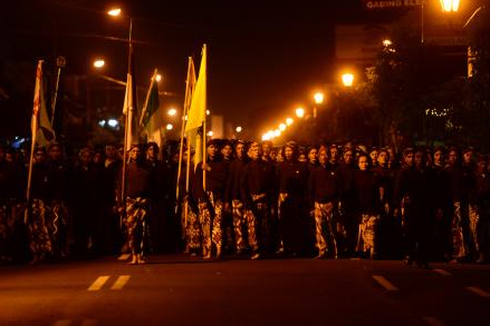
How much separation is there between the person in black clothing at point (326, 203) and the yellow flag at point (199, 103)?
2.46 m

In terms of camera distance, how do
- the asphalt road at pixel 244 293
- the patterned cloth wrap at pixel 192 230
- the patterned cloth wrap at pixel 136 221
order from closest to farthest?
the asphalt road at pixel 244 293 < the patterned cloth wrap at pixel 136 221 < the patterned cloth wrap at pixel 192 230

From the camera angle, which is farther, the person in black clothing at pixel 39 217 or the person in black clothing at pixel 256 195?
the person in black clothing at pixel 256 195

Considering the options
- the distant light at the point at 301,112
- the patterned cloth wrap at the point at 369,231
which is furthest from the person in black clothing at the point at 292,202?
the distant light at the point at 301,112

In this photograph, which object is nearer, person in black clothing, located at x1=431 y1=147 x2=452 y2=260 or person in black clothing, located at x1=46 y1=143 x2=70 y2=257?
person in black clothing, located at x1=431 y1=147 x2=452 y2=260

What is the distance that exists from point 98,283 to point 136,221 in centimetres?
257

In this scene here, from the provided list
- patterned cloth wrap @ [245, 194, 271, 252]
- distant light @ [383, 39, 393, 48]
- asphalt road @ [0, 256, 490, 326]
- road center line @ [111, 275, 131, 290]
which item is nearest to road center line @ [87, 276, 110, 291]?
asphalt road @ [0, 256, 490, 326]

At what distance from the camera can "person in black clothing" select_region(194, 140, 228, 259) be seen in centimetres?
1673

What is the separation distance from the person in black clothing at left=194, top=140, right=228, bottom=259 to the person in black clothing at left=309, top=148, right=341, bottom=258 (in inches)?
67.2

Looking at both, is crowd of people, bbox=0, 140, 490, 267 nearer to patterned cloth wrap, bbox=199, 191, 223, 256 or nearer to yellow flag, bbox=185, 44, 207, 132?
patterned cloth wrap, bbox=199, 191, 223, 256

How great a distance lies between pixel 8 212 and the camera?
55.1 ft

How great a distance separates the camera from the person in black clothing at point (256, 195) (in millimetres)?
16922

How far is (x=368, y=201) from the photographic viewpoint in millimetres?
16797

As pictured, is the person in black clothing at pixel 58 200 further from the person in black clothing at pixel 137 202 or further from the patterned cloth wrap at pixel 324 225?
the patterned cloth wrap at pixel 324 225

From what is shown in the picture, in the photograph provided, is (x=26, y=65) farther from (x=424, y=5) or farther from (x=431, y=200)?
(x=431, y=200)
